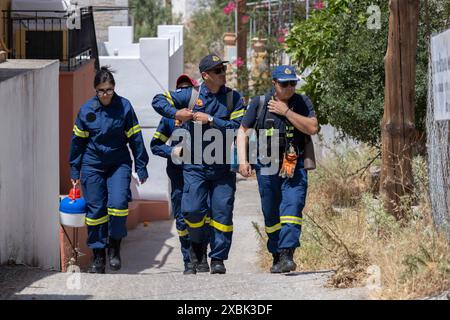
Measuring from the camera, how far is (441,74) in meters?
7.26

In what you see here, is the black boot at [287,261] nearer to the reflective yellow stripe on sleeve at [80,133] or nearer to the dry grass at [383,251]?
the dry grass at [383,251]

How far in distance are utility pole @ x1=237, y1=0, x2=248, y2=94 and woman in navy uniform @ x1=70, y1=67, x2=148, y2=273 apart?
12.6m

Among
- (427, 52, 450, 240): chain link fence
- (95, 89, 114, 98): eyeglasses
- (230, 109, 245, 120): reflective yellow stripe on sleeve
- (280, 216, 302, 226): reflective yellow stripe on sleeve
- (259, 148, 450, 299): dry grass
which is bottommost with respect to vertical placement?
(259, 148, 450, 299): dry grass

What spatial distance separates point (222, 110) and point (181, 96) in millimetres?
389

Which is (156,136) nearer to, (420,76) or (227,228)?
(227,228)

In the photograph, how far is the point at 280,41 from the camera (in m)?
20.7

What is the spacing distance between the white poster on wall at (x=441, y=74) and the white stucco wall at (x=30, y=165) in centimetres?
304

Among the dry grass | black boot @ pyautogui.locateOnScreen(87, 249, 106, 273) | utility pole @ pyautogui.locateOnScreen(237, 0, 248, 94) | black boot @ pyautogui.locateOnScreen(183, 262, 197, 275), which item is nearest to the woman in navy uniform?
black boot @ pyautogui.locateOnScreen(87, 249, 106, 273)

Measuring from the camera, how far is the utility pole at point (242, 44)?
21.6 meters

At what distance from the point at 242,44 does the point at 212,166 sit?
14626mm

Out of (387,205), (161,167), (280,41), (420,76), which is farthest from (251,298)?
(280,41)

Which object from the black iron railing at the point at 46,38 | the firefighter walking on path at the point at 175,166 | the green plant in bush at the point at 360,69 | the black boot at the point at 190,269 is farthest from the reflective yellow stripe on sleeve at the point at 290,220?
the black iron railing at the point at 46,38

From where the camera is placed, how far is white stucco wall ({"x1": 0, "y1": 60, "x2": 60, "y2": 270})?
757 centimetres

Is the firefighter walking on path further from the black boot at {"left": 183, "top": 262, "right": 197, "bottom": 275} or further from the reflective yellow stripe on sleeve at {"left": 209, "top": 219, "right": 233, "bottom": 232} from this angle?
the reflective yellow stripe on sleeve at {"left": 209, "top": 219, "right": 233, "bottom": 232}
